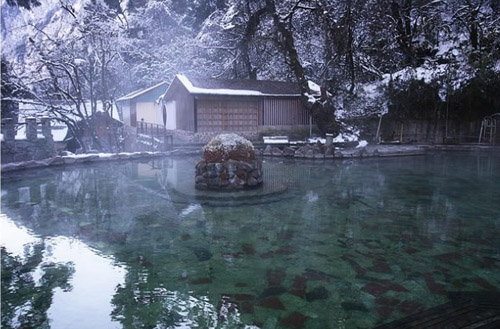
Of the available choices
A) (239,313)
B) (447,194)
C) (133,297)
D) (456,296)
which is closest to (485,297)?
(456,296)

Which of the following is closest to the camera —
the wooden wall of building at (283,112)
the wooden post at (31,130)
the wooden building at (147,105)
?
the wooden post at (31,130)

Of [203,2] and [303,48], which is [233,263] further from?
[203,2]

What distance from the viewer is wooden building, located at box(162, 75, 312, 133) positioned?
24.0 m

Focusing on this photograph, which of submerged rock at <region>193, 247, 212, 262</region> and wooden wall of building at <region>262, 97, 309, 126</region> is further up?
wooden wall of building at <region>262, 97, 309, 126</region>

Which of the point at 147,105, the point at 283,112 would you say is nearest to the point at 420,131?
the point at 283,112

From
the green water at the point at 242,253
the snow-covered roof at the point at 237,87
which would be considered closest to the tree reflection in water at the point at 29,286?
the green water at the point at 242,253

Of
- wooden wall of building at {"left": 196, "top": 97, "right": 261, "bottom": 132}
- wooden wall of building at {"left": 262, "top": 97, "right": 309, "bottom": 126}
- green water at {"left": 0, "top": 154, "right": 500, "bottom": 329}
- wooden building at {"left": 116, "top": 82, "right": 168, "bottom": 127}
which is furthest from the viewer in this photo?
wooden building at {"left": 116, "top": 82, "right": 168, "bottom": 127}

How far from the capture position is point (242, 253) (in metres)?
6.32

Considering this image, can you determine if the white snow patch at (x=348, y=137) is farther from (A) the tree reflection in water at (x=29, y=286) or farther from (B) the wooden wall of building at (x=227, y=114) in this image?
(A) the tree reflection in water at (x=29, y=286)

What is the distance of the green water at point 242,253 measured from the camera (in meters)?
4.54

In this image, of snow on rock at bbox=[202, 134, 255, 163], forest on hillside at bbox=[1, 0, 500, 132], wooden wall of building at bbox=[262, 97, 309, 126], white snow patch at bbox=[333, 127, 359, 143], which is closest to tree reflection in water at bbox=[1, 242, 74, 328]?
snow on rock at bbox=[202, 134, 255, 163]

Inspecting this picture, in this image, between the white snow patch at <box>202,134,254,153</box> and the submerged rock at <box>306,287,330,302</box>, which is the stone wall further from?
the submerged rock at <box>306,287,330,302</box>

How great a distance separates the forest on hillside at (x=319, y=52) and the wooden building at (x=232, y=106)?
6.52ft

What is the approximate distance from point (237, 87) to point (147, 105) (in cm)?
1031
